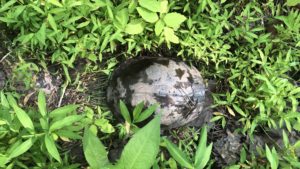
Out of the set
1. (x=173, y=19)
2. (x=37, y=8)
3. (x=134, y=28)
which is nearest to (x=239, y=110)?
(x=173, y=19)

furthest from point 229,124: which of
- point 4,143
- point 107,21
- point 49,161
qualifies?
point 4,143

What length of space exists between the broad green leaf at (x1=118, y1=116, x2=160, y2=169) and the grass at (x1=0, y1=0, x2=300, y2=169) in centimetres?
88

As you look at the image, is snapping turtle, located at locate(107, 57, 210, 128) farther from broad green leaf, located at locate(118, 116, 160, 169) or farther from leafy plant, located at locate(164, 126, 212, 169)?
broad green leaf, located at locate(118, 116, 160, 169)

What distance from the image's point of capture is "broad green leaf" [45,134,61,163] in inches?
70.9

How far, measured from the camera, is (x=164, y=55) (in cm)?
295

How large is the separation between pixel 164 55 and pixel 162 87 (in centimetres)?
37

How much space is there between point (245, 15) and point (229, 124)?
863 millimetres

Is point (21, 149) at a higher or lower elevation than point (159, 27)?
lower

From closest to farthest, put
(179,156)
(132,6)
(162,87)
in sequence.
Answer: (179,156), (132,6), (162,87)

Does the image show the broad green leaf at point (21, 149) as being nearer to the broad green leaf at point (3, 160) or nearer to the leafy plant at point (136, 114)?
the broad green leaf at point (3, 160)

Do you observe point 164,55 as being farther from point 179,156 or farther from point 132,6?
point 179,156

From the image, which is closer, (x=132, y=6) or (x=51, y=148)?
(x=51, y=148)

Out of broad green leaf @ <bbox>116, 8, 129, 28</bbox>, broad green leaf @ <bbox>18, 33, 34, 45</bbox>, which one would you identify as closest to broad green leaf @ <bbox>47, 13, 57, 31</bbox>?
broad green leaf @ <bbox>18, 33, 34, 45</bbox>

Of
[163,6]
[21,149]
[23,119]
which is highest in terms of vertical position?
[163,6]
